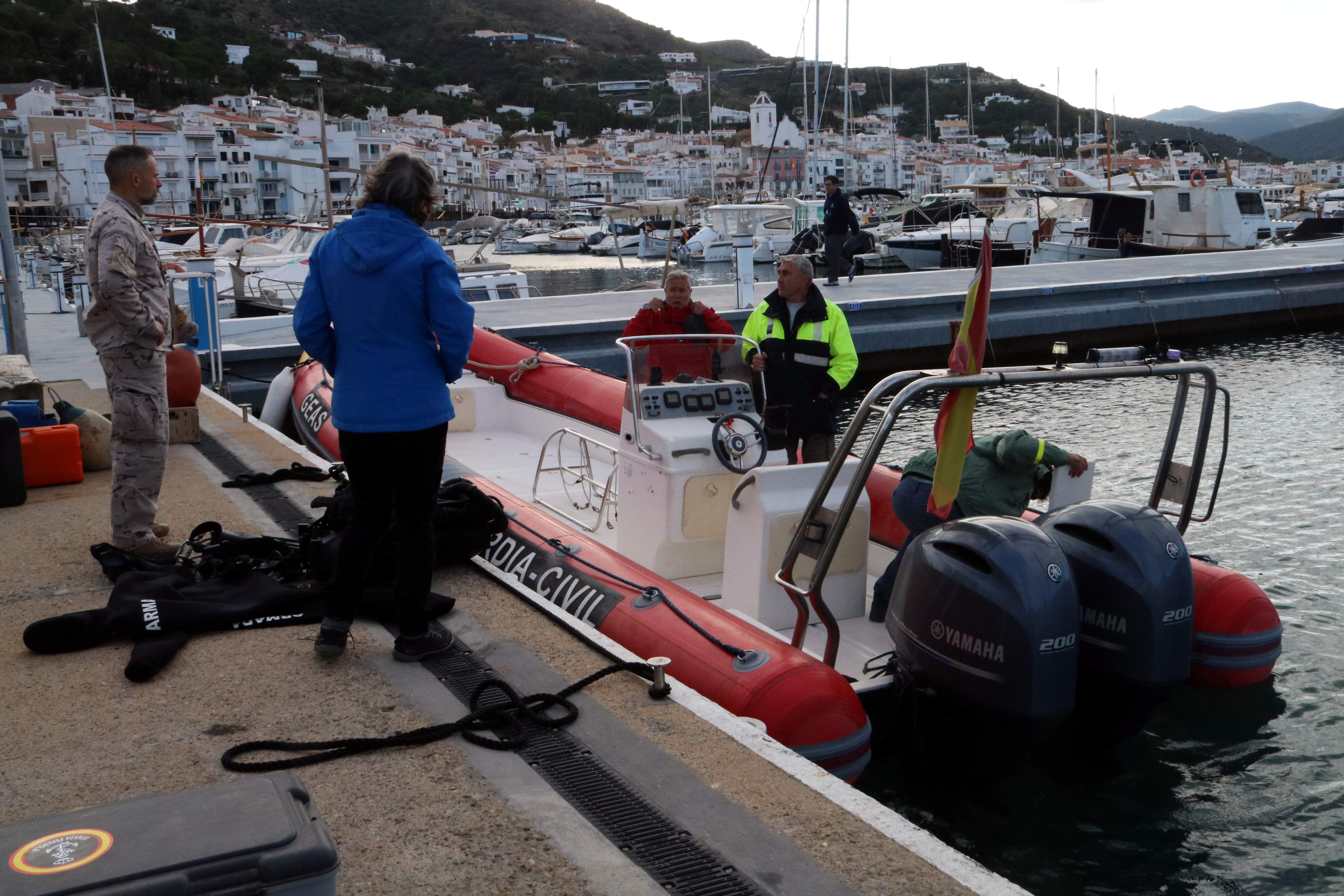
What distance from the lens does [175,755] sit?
252 cm

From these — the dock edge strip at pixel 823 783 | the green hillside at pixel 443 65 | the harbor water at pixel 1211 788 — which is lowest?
the harbor water at pixel 1211 788

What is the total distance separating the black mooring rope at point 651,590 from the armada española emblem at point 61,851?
215 cm

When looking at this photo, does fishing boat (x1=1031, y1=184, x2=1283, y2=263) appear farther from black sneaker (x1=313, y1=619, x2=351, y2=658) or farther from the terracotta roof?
the terracotta roof

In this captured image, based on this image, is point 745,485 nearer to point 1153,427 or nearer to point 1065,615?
point 1065,615

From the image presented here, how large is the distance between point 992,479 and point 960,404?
818mm

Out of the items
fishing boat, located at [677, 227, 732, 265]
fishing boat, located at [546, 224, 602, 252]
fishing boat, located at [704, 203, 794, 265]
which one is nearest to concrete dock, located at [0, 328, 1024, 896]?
fishing boat, located at [704, 203, 794, 265]

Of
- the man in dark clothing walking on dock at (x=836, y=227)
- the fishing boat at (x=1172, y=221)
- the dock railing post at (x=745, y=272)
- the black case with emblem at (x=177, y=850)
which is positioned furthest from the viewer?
the fishing boat at (x=1172, y=221)

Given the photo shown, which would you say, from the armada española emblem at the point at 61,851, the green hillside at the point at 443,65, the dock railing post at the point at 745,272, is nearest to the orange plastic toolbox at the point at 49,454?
the armada española emblem at the point at 61,851

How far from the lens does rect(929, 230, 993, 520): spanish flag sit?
3248 millimetres

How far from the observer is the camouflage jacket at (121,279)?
364 cm

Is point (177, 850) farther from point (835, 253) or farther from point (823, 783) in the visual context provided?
point (835, 253)

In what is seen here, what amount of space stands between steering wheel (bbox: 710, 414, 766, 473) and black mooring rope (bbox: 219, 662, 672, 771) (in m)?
1.55

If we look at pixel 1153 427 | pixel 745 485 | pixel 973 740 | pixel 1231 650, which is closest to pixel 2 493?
pixel 745 485

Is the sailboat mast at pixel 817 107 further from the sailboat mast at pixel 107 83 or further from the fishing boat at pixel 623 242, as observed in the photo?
the sailboat mast at pixel 107 83
